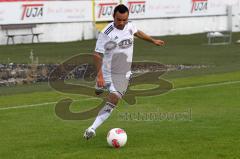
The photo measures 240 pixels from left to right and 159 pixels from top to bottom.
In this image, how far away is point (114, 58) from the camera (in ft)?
41.3

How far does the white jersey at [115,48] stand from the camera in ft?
40.1

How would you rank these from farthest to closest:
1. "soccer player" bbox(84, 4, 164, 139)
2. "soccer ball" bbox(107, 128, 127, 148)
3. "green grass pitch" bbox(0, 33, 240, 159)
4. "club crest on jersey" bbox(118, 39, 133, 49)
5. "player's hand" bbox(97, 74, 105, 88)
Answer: "club crest on jersey" bbox(118, 39, 133, 49) → "soccer player" bbox(84, 4, 164, 139) → "player's hand" bbox(97, 74, 105, 88) → "soccer ball" bbox(107, 128, 127, 148) → "green grass pitch" bbox(0, 33, 240, 159)

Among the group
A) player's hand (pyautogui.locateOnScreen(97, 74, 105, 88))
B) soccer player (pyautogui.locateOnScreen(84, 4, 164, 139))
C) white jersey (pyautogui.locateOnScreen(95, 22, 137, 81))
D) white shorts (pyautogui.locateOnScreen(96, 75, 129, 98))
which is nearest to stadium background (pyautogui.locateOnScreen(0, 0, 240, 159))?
soccer player (pyautogui.locateOnScreen(84, 4, 164, 139))

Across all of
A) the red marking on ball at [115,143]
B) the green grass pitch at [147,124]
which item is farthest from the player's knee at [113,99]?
the red marking on ball at [115,143]

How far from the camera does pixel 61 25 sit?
3950 centimetres

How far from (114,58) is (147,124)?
7.55ft

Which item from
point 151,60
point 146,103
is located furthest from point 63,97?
point 151,60

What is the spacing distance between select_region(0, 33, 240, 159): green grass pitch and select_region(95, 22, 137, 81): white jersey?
125cm

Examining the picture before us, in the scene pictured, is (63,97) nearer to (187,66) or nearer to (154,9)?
(187,66)

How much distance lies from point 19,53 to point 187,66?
8.83 metres

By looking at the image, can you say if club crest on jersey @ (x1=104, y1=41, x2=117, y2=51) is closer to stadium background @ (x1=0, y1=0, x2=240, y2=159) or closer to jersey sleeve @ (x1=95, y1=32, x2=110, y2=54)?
jersey sleeve @ (x1=95, y1=32, x2=110, y2=54)

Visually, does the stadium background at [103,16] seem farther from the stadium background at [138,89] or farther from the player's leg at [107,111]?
the player's leg at [107,111]

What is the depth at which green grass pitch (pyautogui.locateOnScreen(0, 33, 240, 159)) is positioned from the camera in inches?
445

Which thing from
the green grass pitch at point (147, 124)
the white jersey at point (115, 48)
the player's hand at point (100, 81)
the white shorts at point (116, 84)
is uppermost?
the white jersey at point (115, 48)
